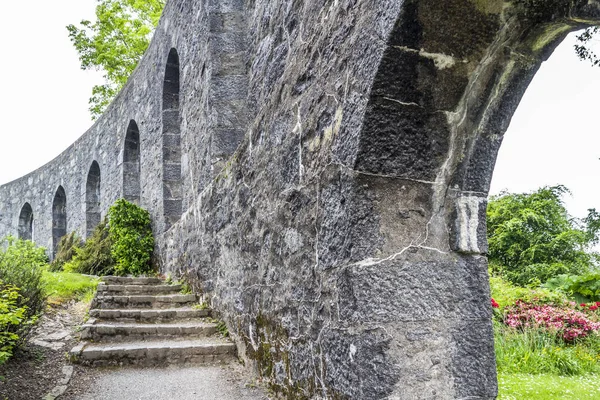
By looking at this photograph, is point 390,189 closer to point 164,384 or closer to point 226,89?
point 164,384

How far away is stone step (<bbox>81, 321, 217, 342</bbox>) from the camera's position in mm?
4766

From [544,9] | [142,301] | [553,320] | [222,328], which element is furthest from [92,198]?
[544,9]

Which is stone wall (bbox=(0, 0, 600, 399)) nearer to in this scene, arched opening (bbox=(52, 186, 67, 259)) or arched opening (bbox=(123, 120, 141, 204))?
arched opening (bbox=(123, 120, 141, 204))

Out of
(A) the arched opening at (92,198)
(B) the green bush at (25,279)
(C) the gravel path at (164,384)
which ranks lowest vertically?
(C) the gravel path at (164,384)

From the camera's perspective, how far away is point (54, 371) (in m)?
3.95

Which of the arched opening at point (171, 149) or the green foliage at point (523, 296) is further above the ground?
the arched opening at point (171, 149)

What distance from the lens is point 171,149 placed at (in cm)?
818

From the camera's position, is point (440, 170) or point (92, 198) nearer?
point (440, 170)

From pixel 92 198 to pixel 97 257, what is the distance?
441 centimetres

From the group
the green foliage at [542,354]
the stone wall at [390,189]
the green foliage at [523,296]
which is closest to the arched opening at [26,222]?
the green foliage at [523,296]

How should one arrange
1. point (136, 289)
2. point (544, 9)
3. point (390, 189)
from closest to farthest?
1. point (544, 9)
2. point (390, 189)
3. point (136, 289)

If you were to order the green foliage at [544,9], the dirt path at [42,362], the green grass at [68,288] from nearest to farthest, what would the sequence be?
the green foliage at [544,9]
the dirt path at [42,362]
the green grass at [68,288]

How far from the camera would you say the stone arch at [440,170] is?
2.00 metres

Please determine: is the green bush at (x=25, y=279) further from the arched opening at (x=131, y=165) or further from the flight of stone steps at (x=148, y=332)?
the arched opening at (x=131, y=165)
